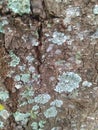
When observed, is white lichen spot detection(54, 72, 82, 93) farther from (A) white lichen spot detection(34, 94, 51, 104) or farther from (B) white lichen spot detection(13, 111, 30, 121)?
(B) white lichen spot detection(13, 111, 30, 121)

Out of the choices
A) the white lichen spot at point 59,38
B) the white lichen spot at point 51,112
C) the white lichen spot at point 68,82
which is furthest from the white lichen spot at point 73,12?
the white lichen spot at point 51,112

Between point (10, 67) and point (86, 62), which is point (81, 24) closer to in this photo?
point (86, 62)

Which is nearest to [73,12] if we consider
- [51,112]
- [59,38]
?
[59,38]

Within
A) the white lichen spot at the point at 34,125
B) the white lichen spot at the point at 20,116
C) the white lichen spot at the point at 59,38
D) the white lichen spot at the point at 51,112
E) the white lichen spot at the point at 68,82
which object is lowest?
the white lichen spot at the point at 34,125

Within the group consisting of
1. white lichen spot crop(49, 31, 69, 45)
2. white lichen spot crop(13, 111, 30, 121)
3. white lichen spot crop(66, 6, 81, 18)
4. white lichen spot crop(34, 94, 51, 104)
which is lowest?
white lichen spot crop(13, 111, 30, 121)

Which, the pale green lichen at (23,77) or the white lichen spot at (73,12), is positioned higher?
the white lichen spot at (73,12)

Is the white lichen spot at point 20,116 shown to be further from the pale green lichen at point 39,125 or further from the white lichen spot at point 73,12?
the white lichen spot at point 73,12

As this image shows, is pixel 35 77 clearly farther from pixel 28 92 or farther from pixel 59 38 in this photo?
pixel 59 38

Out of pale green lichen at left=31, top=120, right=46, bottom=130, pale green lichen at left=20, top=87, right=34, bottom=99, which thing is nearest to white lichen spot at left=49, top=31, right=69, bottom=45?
pale green lichen at left=20, top=87, right=34, bottom=99

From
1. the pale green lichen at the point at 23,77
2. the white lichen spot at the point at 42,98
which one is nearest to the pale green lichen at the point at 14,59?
the pale green lichen at the point at 23,77
